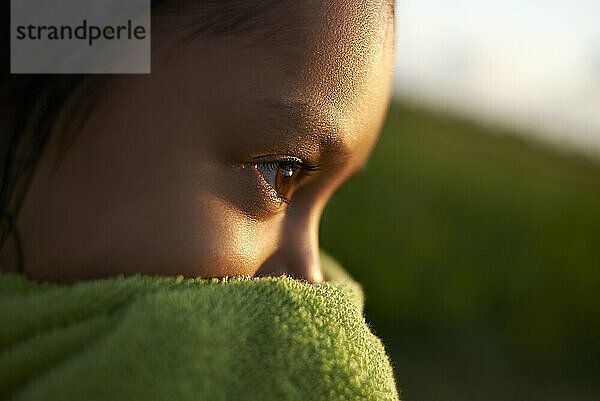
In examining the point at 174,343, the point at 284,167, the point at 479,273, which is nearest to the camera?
the point at 174,343

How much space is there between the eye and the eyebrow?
0.02m

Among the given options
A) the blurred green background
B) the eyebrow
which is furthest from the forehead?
the blurred green background

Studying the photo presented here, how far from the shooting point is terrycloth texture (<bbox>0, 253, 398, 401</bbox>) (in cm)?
40

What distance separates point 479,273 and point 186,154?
3.96 ft

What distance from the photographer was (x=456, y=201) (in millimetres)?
1666

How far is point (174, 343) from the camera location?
16.3 inches

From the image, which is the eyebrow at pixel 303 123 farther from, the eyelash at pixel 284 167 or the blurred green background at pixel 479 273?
the blurred green background at pixel 479 273

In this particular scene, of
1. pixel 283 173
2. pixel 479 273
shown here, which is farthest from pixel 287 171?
pixel 479 273

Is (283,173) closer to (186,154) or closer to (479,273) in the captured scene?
(186,154)

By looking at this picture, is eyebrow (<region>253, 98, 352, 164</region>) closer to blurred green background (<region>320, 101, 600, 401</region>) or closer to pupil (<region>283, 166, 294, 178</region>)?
pupil (<region>283, 166, 294, 178</region>)

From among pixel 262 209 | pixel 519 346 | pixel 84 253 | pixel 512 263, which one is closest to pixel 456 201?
pixel 512 263

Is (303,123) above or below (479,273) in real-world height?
above

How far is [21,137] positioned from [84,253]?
10 cm

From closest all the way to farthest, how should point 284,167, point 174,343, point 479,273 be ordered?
point 174,343 < point 284,167 < point 479,273
